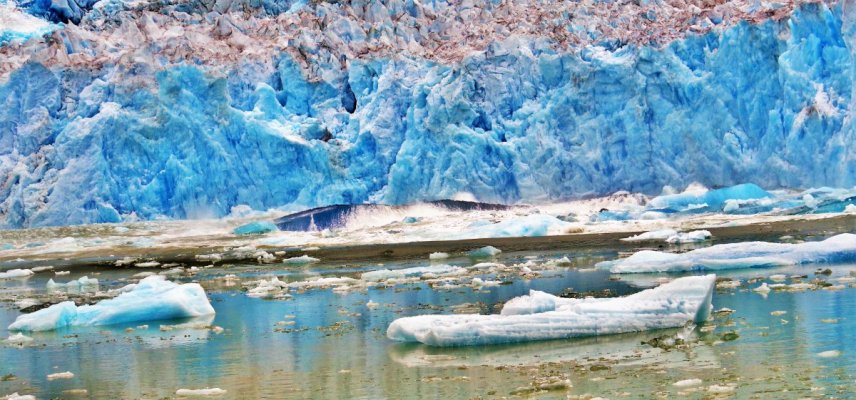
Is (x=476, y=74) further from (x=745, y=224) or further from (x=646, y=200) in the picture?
(x=745, y=224)

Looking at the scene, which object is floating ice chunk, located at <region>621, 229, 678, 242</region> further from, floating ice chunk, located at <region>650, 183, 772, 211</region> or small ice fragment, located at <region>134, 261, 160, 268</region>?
small ice fragment, located at <region>134, 261, 160, 268</region>

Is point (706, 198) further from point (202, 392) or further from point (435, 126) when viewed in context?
point (202, 392)

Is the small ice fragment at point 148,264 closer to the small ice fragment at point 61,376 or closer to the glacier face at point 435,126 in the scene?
the glacier face at point 435,126

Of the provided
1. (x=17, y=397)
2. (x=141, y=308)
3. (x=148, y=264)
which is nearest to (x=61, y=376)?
(x=17, y=397)

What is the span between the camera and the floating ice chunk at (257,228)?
28250 millimetres

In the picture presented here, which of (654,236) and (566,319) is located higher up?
(566,319)

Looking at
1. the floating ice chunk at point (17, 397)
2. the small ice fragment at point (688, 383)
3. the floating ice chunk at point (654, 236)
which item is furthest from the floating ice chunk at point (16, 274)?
the small ice fragment at point (688, 383)

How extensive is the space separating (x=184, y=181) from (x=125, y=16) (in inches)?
374

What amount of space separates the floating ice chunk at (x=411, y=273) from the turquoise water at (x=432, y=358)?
299 cm

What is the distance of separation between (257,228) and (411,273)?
12798 millimetres

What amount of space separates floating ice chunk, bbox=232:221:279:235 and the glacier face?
1.05 meters

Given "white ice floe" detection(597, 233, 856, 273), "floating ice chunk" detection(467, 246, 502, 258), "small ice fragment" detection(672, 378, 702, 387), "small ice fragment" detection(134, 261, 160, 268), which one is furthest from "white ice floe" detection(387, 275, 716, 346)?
"small ice fragment" detection(134, 261, 160, 268)

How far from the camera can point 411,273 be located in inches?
643

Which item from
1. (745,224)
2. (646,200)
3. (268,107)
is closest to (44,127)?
(268,107)
